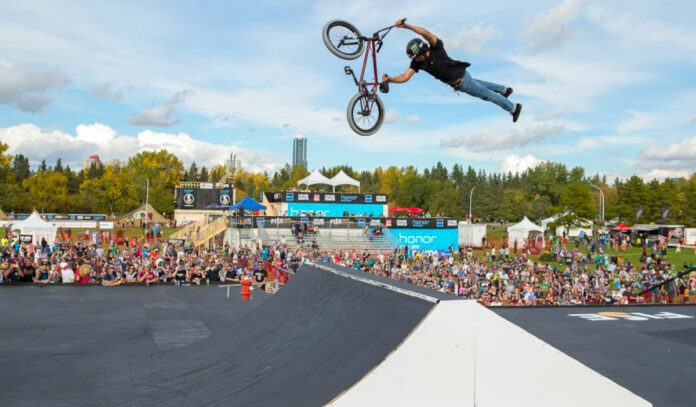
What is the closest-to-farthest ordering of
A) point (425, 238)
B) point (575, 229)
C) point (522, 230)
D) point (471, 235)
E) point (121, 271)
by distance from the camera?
point (121, 271) < point (425, 238) < point (522, 230) < point (471, 235) < point (575, 229)

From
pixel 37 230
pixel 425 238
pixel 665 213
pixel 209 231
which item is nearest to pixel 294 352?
pixel 37 230

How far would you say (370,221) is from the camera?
36.3 meters

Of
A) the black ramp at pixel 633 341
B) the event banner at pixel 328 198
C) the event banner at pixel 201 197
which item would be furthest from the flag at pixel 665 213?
the black ramp at pixel 633 341

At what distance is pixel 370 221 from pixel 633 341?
86.5 feet

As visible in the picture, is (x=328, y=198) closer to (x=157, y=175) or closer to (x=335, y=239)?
(x=335, y=239)

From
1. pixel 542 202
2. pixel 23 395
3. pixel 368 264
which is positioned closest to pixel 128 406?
pixel 23 395

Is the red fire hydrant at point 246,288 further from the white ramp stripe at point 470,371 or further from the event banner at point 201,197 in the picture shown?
the event banner at point 201,197

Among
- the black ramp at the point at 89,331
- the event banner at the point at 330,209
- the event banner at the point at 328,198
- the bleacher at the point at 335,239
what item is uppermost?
the event banner at the point at 328,198

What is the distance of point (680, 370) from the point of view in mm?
8172

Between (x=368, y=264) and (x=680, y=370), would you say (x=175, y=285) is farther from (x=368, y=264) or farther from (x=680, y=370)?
(x=680, y=370)

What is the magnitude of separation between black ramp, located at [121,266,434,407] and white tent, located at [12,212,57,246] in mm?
24407

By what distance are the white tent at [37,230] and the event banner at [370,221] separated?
10.3m

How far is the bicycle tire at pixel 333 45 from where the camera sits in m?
8.22

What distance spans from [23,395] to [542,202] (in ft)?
294
